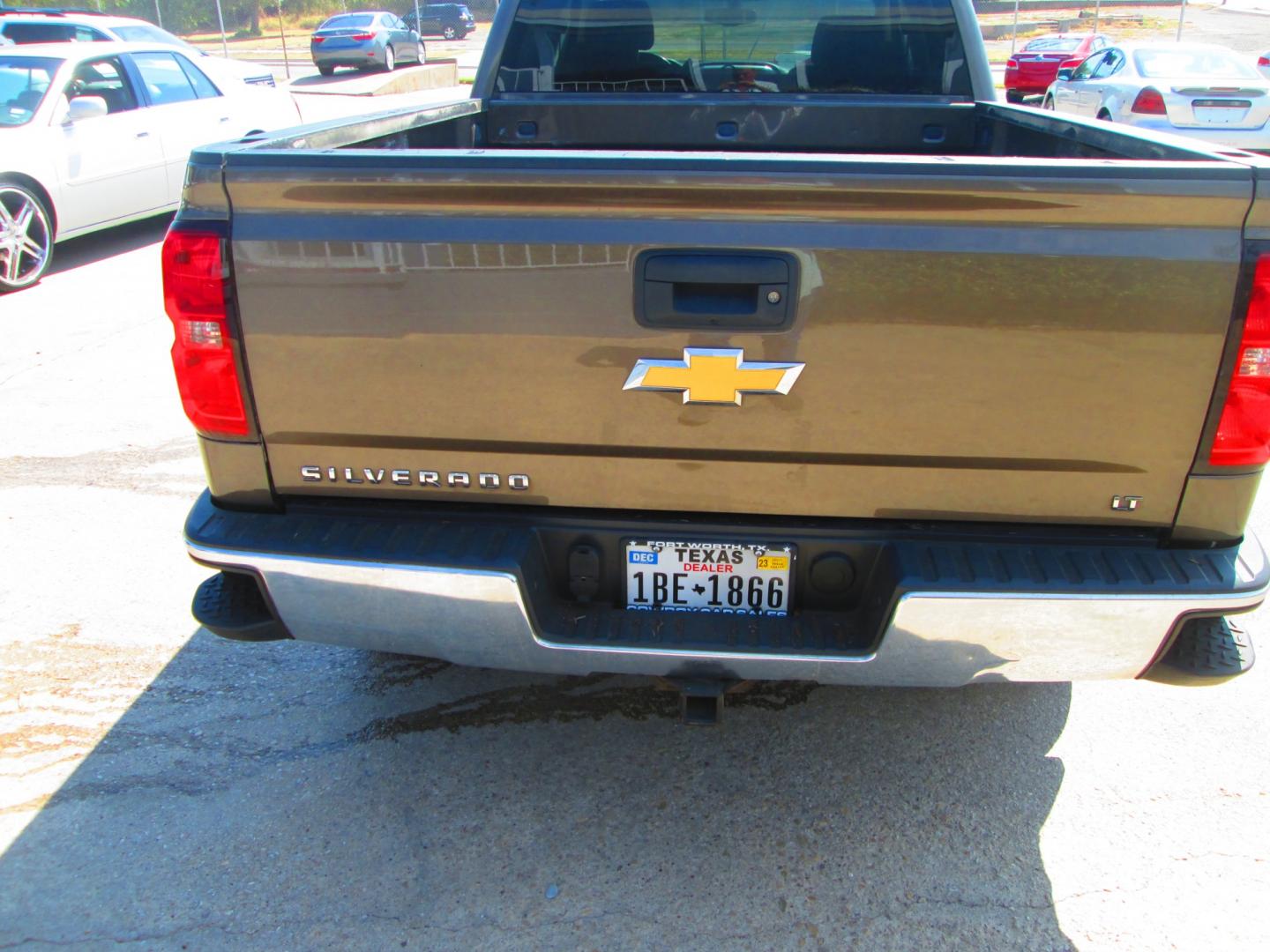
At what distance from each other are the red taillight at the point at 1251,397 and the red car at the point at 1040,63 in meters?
23.3

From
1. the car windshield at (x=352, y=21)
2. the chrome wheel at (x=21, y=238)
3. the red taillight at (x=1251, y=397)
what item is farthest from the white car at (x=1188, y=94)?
the car windshield at (x=352, y=21)

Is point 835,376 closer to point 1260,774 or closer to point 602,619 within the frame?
point 602,619

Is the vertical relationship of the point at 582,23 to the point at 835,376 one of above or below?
above

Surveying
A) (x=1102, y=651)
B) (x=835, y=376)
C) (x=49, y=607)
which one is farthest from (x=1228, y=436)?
(x=49, y=607)

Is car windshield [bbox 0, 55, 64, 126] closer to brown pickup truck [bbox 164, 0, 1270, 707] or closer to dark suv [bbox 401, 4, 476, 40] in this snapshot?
brown pickup truck [bbox 164, 0, 1270, 707]

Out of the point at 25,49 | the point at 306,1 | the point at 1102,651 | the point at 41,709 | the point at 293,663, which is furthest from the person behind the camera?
the point at 306,1

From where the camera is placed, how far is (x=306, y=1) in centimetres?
5016

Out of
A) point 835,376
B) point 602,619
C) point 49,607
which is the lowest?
point 49,607

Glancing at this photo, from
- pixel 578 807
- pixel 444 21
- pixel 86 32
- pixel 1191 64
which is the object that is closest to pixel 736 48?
pixel 578 807

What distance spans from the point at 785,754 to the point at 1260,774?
4.33 feet

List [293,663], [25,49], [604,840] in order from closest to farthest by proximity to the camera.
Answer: [604,840] → [293,663] → [25,49]

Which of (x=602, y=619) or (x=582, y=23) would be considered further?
(x=582, y=23)

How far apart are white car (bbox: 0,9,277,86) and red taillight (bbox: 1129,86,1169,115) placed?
418 inches

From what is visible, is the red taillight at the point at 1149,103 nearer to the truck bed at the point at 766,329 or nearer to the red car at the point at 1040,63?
the red car at the point at 1040,63
